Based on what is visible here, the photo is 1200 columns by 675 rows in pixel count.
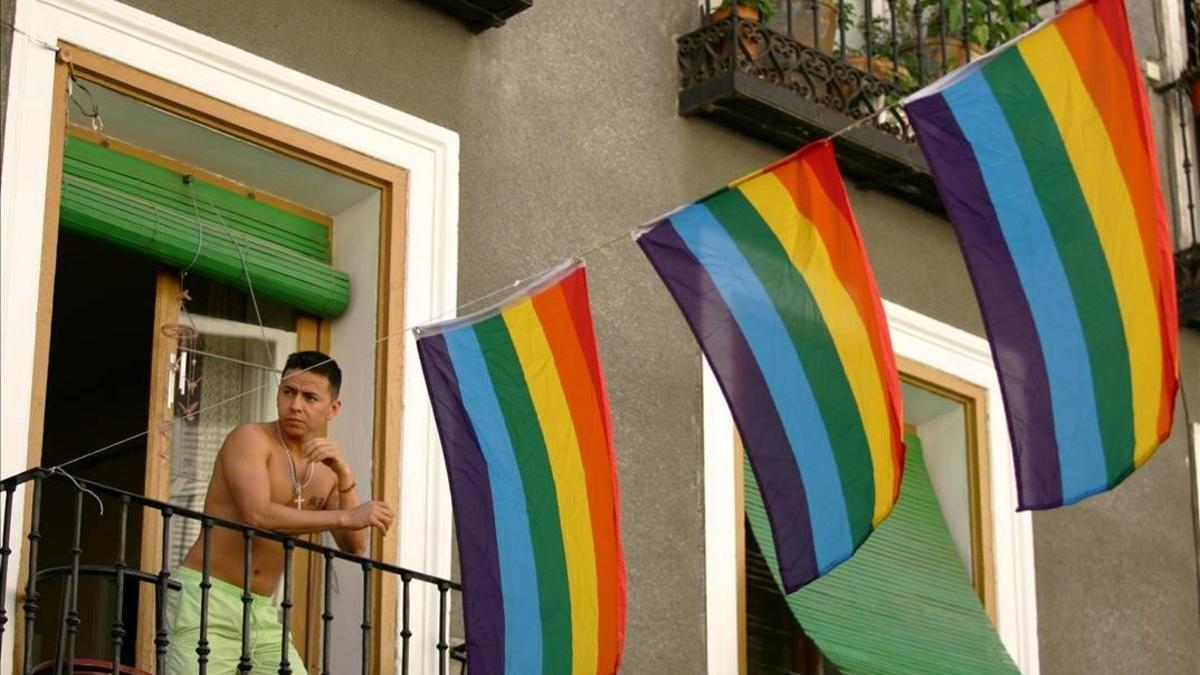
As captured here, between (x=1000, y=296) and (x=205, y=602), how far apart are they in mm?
2674

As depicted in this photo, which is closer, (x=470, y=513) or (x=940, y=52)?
(x=470, y=513)

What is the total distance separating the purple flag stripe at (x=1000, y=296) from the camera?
869 cm

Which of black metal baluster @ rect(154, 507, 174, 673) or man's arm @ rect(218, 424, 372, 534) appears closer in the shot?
black metal baluster @ rect(154, 507, 174, 673)

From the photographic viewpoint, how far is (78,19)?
9516 mm

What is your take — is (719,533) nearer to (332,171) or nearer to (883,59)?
(332,171)

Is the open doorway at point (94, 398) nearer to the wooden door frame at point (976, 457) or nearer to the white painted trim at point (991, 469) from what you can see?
the white painted trim at point (991, 469)

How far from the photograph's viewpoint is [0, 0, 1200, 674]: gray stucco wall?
10461 millimetres

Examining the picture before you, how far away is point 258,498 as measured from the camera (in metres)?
9.27

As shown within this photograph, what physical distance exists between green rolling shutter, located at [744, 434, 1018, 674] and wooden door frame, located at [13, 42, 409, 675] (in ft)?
6.01

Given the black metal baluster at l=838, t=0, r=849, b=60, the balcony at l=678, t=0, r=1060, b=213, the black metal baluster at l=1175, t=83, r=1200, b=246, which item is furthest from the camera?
the black metal baluster at l=1175, t=83, r=1200, b=246

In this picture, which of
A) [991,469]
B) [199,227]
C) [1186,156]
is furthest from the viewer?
[1186,156]

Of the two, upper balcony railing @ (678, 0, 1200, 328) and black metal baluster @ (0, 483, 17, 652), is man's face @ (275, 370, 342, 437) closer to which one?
black metal baluster @ (0, 483, 17, 652)

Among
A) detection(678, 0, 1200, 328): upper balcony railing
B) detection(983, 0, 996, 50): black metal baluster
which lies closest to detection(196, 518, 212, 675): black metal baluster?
detection(678, 0, 1200, 328): upper balcony railing

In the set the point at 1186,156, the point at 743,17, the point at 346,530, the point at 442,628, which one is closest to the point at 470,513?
the point at 346,530
